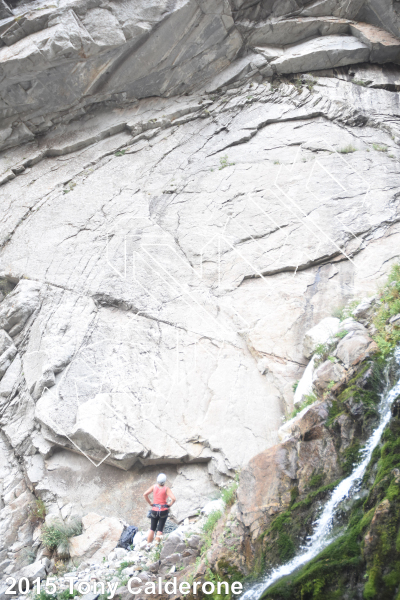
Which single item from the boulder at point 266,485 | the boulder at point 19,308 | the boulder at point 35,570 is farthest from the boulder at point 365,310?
the boulder at point 19,308

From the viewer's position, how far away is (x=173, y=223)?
34.4 feet

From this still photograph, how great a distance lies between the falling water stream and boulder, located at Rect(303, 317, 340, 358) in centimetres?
271

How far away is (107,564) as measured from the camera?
19.4 feet

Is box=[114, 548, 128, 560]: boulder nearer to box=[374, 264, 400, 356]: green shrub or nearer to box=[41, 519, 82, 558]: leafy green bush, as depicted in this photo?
box=[41, 519, 82, 558]: leafy green bush

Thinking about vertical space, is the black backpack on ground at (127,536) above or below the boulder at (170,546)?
below

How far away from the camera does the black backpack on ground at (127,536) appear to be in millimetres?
6308

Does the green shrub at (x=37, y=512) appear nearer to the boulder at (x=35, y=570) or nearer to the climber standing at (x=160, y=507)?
the boulder at (x=35, y=570)

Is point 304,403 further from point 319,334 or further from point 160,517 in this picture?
point 160,517

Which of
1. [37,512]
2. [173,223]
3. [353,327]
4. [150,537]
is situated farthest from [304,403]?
[173,223]

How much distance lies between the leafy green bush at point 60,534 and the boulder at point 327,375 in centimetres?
444

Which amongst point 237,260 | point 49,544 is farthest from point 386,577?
point 237,260

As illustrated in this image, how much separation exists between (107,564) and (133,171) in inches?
384

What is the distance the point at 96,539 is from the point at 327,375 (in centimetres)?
424

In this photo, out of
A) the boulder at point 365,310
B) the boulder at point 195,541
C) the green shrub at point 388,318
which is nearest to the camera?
the green shrub at point 388,318
